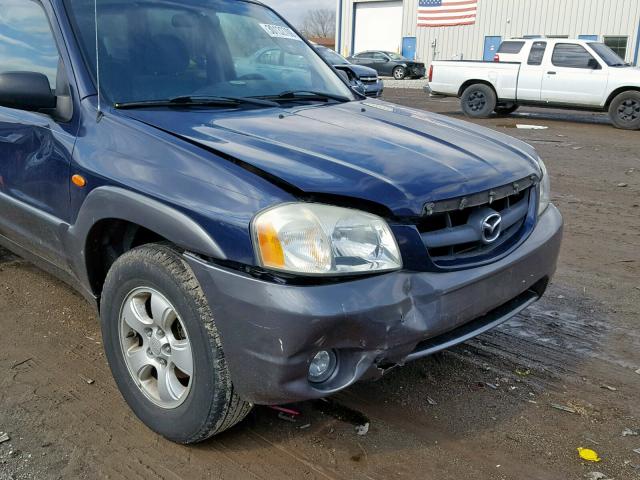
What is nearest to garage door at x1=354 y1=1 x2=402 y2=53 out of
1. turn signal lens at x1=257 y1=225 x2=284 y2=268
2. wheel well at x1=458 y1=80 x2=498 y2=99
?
A: wheel well at x1=458 y1=80 x2=498 y2=99

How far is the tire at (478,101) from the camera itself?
14633mm

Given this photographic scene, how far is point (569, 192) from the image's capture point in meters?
7.05

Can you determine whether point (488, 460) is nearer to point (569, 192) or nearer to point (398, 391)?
point (398, 391)

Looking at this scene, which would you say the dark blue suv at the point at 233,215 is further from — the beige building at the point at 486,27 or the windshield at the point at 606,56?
the beige building at the point at 486,27

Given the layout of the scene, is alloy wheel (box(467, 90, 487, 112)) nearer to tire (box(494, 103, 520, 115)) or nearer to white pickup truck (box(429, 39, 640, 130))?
white pickup truck (box(429, 39, 640, 130))

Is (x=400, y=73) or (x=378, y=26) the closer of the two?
(x=400, y=73)

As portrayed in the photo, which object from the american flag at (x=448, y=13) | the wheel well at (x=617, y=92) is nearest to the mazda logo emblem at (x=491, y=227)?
the wheel well at (x=617, y=92)

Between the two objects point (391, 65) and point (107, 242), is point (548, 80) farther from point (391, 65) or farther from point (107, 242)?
point (391, 65)

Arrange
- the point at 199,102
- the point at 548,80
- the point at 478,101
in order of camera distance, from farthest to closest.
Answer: the point at 478,101
the point at 548,80
the point at 199,102

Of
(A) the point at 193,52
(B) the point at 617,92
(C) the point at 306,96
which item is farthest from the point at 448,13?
(A) the point at 193,52

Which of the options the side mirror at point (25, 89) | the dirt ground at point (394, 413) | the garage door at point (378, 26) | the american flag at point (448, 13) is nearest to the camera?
the dirt ground at point (394, 413)

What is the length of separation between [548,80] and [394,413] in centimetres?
1280

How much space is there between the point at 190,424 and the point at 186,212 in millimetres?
813

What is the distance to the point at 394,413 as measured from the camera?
108 inches
